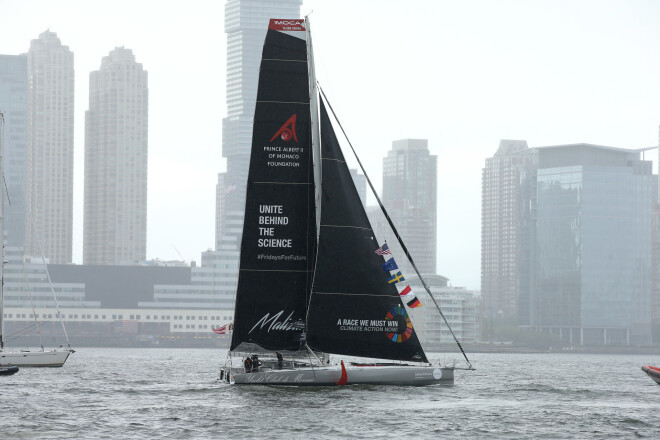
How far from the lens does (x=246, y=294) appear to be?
51500mm

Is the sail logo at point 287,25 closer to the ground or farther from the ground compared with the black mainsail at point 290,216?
farther from the ground

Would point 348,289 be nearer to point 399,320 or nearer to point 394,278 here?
point 394,278

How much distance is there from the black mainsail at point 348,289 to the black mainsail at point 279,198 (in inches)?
53.0

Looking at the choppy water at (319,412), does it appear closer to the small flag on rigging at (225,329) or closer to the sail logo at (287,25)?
the small flag on rigging at (225,329)

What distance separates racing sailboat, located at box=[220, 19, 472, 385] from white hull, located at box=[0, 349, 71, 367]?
3691 cm

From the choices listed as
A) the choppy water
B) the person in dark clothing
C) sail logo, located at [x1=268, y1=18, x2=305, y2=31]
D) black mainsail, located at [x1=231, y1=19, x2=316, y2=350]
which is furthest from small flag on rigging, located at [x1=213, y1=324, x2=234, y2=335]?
sail logo, located at [x1=268, y1=18, x2=305, y2=31]

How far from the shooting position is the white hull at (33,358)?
83875mm

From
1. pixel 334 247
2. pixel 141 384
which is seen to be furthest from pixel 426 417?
pixel 141 384

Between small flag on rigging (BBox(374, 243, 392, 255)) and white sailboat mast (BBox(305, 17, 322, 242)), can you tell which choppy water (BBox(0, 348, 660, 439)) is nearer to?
small flag on rigging (BBox(374, 243, 392, 255))

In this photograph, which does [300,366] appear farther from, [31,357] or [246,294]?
[31,357]

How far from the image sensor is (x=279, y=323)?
51.2 meters

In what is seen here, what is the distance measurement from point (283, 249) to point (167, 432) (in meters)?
13.5

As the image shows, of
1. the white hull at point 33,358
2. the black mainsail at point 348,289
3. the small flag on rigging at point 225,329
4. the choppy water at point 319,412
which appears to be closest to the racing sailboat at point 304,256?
the black mainsail at point 348,289

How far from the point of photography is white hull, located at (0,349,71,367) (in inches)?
3302
